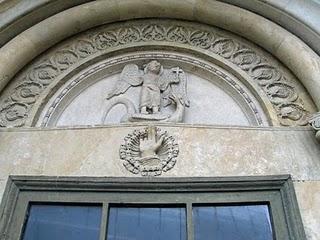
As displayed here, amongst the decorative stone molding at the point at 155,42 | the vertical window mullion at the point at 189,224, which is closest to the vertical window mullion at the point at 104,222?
the vertical window mullion at the point at 189,224

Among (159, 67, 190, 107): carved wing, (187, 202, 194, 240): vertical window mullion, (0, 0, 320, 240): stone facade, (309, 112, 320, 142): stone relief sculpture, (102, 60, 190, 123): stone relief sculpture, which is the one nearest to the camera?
(187, 202, 194, 240): vertical window mullion

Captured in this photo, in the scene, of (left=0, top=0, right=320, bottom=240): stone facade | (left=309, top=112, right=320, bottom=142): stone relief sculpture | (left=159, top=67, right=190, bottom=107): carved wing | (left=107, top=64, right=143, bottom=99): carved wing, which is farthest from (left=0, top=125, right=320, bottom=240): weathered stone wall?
(left=107, top=64, right=143, bottom=99): carved wing

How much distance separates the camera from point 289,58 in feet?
11.9

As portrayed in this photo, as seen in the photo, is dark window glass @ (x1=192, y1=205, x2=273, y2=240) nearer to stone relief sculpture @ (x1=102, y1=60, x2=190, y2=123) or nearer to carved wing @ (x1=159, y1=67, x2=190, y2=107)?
stone relief sculpture @ (x1=102, y1=60, x2=190, y2=123)

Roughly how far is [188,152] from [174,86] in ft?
2.65

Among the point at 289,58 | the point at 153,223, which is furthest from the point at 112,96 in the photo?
the point at 289,58

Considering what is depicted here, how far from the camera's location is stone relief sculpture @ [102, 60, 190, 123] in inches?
142

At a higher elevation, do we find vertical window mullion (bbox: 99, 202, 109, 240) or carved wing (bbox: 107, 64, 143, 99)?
carved wing (bbox: 107, 64, 143, 99)

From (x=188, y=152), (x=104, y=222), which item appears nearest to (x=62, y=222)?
(x=104, y=222)

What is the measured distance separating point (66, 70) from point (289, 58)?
190cm

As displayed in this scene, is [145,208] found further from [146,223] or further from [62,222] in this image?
[62,222]

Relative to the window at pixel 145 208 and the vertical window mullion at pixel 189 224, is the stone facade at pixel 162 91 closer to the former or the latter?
the window at pixel 145 208

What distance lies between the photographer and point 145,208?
3.11 meters

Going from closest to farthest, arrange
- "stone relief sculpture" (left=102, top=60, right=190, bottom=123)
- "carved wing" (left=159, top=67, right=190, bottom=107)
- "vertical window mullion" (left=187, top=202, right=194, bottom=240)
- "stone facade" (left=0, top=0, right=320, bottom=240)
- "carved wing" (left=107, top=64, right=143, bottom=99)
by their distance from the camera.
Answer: "vertical window mullion" (left=187, top=202, right=194, bottom=240), "stone facade" (left=0, top=0, right=320, bottom=240), "stone relief sculpture" (left=102, top=60, right=190, bottom=123), "carved wing" (left=159, top=67, right=190, bottom=107), "carved wing" (left=107, top=64, right=143, bottom=99)
